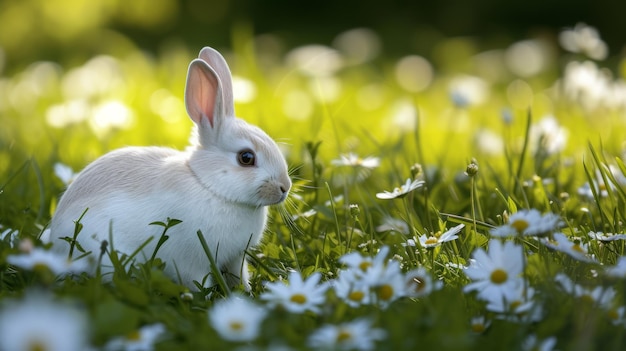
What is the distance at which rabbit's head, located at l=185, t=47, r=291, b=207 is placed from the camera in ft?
7.97

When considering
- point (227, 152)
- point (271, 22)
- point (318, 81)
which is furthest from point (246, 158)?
point (271, 22)

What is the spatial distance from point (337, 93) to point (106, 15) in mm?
3700

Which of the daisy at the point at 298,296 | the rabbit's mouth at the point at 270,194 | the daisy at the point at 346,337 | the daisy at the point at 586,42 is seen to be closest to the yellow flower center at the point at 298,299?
the daisy at the point at 298,296

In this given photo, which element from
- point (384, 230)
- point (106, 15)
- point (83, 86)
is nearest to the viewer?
point (384, 230)

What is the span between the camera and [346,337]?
1.63 m

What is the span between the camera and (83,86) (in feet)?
19.2

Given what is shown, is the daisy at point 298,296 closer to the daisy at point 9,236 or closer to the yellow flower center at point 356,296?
the yellow flower center at point 356,296

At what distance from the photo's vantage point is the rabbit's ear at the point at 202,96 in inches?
98.9

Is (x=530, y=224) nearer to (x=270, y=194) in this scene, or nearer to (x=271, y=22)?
(x=270, y=194)

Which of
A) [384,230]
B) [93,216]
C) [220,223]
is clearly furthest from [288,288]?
[384,230]

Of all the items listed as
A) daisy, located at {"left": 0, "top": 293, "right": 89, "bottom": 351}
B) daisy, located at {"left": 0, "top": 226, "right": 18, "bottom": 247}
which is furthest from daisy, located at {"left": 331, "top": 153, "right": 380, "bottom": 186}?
daisy, located at {"left": 0, "top": 293, "right": 89, "bottom": 351}

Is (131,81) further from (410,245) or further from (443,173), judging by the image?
(410,245)

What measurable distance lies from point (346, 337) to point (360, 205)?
4.64 ft

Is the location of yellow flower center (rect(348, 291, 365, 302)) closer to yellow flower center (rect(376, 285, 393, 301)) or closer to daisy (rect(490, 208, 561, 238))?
yellow flower center (rect(376, 285, 393, 301))
